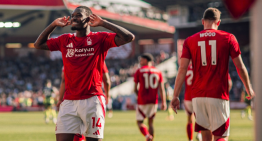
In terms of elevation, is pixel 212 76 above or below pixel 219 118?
above

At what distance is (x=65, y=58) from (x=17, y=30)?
47298 mm

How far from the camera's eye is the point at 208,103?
17.2 ft

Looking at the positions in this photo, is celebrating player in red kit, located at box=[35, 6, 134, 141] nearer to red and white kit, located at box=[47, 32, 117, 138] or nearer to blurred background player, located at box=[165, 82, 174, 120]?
red and white kit, located at box=[47, 32, 117, 138]

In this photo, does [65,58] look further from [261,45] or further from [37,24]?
[37,24]

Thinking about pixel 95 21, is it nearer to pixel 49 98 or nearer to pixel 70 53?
pixel 70 53

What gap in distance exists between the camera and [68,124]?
498 centimetres

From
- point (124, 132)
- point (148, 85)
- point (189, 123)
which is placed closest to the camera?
point (189, 123)

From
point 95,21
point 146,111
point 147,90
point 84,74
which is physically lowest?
point 146,111

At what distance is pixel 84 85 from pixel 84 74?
0.14 metres

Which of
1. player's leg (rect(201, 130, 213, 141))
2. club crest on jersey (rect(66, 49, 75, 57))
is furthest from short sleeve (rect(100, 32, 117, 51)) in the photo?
player's leg (rect(201, 130, 213, 141))

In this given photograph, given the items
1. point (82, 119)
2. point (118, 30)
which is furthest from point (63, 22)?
point (82, 119)

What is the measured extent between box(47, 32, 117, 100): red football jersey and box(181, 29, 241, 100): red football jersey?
3.79ft

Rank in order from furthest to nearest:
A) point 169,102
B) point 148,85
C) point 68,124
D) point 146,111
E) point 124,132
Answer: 1. point 169,102
2. point 124,132
3. point 148,85
4. point 146,111
5. point 68,124

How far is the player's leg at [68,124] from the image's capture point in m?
4.96
